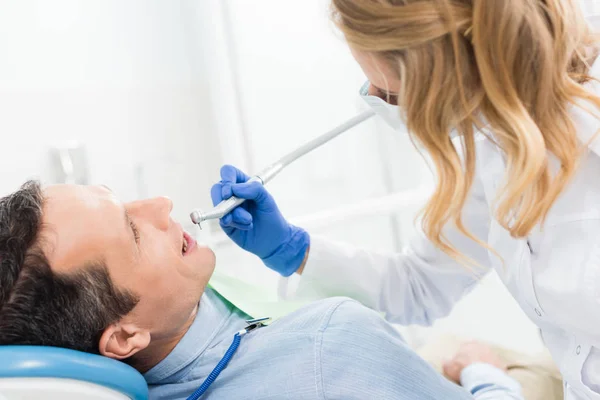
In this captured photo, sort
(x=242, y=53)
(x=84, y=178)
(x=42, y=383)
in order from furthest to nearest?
(x=242, y=53), (x=84, y=178), (x=42, y=383)

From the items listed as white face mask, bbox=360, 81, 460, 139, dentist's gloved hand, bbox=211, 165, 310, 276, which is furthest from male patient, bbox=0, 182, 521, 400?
white face mask, bbox=360, 81, 460, 139

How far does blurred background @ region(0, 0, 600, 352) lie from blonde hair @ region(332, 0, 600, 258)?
0.82m

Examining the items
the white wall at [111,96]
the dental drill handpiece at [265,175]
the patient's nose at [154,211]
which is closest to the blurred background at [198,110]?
the white wall at [111,96]

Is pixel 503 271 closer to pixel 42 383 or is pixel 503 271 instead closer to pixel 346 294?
pixel 346 294

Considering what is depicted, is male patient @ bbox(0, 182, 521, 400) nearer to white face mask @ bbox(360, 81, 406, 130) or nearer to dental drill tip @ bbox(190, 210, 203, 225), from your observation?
dental drill tip @ bbox(190, 210, 203, 225)

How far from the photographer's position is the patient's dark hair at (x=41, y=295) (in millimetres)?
984

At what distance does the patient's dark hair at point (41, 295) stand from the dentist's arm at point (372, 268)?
399 millimetres

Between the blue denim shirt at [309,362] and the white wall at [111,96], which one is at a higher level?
the white wall at [111,96]

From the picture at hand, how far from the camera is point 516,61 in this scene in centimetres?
97

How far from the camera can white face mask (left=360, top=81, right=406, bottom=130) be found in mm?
1148

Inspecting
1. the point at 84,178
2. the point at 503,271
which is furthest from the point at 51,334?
the point at 84,178

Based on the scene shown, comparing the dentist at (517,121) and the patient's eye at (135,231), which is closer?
the dentist at (517,121)

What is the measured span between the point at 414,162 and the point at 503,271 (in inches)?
41.4

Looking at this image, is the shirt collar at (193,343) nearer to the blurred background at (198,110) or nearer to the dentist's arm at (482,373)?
the dentist's arm at (482,373)
